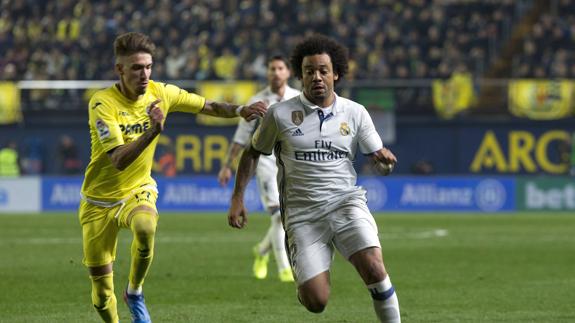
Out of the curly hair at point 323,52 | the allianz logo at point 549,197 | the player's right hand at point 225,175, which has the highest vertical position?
the curly hair at point 323,52

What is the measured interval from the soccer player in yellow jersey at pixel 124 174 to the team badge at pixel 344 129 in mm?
763

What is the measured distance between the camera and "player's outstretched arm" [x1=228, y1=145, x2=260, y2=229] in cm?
762

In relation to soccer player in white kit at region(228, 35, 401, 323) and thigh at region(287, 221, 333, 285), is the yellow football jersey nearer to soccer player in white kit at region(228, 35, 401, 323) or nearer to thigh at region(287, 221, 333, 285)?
soccer player in white kit at region(228, 35, 401, 323)

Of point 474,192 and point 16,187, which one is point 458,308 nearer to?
point 474,192

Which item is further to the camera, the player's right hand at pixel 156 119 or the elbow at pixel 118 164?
the elbow at pixel 118 164

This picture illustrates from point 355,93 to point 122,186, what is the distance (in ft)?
73.4

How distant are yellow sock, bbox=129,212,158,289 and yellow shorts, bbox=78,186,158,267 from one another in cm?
13

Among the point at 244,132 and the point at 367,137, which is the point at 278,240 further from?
the point at 367,137

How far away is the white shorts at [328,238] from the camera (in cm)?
740

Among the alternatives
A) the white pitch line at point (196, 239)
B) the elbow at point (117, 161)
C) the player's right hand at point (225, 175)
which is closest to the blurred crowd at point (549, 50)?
the white pitch line at point (196, 239)

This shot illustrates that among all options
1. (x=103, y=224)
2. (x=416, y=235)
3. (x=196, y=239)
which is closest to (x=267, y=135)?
(x=103, y=224)

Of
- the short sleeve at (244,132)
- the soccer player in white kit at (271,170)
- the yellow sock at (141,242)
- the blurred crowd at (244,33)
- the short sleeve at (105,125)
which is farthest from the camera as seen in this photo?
the blurred crowd at (244,33)

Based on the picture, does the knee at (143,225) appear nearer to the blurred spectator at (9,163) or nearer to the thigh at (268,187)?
the thigh at (268,187)

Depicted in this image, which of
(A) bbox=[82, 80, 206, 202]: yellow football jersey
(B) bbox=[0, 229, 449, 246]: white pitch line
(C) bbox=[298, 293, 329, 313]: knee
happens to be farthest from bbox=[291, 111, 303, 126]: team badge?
(B) bbox=[0, 229, 449, 246]: white pitch line
